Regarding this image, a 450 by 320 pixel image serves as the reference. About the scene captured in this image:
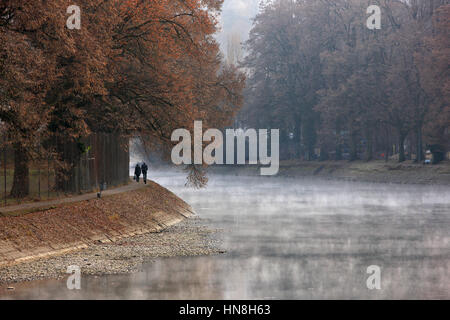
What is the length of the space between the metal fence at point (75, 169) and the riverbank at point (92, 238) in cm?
192

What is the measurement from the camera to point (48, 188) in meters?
33.3

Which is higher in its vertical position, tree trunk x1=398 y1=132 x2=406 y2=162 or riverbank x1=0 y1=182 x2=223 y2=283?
tree trunk x1=398 y1=132 x2=406 y2=162

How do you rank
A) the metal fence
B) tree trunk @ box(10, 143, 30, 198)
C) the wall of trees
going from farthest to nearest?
the wall of trees
tree trunk @ box(10, 143, 30, 198)
the metal fence

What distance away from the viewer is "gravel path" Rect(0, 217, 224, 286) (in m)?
22.0

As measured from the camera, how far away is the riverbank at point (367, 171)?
80188 millimetres

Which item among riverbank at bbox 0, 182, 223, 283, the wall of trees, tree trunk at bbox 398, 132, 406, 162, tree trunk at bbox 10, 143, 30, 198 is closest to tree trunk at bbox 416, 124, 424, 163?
the wall of trees

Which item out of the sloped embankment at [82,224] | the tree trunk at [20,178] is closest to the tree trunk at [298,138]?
the sloped embankment at [82,224]

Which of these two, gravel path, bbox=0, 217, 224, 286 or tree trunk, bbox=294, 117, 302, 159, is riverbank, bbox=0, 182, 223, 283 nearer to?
gravel path, bbox=0, 217, 224, 286

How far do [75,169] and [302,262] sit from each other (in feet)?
51.7

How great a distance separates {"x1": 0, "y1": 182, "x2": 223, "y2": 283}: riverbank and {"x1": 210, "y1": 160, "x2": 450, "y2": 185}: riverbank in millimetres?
47475

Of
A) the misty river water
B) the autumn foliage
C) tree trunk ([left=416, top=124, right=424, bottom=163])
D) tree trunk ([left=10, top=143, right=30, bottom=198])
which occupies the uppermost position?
the autumn foliage

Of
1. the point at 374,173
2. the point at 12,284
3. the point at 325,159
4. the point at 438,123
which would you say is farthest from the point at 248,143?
the point at 12,284

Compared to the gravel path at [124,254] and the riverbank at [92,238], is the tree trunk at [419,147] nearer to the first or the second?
the riverbank at [92,238]
